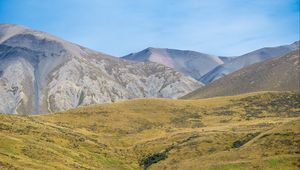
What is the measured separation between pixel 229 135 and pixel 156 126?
54826mm

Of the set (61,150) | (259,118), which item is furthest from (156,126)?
(61,150)

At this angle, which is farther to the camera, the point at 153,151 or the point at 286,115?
the point at 286,115

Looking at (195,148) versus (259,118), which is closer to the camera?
(195,148)

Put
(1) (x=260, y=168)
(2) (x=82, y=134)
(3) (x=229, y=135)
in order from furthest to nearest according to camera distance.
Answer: (2) (x=82, y=134) → (3) (x=229, y=135) → (1) (x=260, y=168)

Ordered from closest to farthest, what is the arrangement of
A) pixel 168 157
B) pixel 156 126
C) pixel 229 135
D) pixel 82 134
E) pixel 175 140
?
1. pixel 168 157
2. pixel 229 135
3. pixel 175 140
4. pixel 82 134
5. pixel 156 126

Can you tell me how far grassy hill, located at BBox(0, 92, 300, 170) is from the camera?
321ft

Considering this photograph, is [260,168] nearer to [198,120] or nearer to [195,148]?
[195,148]

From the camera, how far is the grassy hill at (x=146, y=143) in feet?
321

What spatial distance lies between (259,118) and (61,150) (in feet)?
321

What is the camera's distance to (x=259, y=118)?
617 ft

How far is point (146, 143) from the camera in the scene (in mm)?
151875

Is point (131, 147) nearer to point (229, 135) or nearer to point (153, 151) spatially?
point (153, 151)

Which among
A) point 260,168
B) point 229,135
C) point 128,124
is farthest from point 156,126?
point 260,168

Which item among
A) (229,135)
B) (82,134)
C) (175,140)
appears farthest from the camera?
(82,134)
